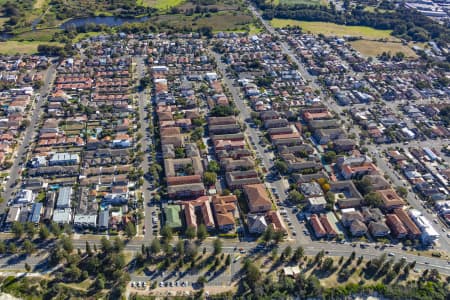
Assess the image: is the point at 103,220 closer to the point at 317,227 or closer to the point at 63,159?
the point at 63,159

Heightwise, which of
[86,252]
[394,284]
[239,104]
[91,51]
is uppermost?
[91,51]

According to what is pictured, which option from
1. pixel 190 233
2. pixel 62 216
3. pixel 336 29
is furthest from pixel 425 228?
pixel 336 29

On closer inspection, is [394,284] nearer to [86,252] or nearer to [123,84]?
[86,252]

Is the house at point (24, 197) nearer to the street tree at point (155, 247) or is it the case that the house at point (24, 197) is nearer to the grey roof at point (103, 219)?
the grey roof at point (103, 219)

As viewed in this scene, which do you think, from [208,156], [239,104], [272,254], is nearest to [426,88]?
[239,104]

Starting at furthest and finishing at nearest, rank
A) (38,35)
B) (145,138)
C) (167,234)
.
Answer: (38,35), (145,138), (167,234)

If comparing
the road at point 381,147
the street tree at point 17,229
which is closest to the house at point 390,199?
the road at point 381,147

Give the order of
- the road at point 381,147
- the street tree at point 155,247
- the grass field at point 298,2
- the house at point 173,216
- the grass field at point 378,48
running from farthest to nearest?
1. the grass field at point 298,2
2. the grass field at point 378,48
3. the road at point 381,147
4. the house at point 173,216
5. the street tree at point 155,247
